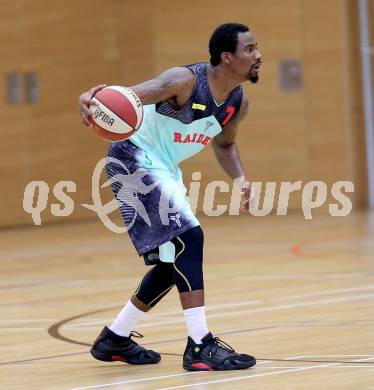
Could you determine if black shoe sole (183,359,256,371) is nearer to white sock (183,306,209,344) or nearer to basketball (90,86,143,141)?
white sock (183,306,209,344)

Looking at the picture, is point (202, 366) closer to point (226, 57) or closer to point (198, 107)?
point (198, 107)

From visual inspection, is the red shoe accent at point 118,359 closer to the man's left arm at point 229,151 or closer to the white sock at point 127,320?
the white sock at point 127,320

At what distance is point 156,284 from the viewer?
6.28m

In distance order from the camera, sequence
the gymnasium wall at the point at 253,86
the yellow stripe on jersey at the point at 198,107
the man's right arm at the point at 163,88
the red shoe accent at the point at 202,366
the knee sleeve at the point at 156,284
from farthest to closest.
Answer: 1. the gymnasium wall at the point at 253,86
2. the knee sleeve at the point at 156,284
3. the yellow stripe on jersey at the point at 198,107
4. the red shoe accent at the point at 202,366
5. the man's right arm at the point at 163,88

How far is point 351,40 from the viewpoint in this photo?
1656cm

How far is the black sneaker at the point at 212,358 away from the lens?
19.1ft

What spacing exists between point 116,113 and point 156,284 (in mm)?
1147

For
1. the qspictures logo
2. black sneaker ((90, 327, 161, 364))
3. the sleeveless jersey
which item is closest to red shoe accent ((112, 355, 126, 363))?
black sneaker ((90, 327, 161, 364))

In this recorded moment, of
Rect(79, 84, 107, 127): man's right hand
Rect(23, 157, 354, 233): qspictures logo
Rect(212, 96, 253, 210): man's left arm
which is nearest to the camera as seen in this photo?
Rect(79, 84, 107, 127): man's right hand

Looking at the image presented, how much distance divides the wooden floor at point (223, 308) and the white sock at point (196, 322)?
0.67ft

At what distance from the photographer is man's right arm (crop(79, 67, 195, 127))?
5582 mm

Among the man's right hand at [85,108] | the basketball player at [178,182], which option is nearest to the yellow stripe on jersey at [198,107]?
the basketball player at [178,182]

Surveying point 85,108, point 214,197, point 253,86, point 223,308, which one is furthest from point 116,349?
point 214,197

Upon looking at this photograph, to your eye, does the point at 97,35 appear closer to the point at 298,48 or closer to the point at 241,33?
the point at 298,48
